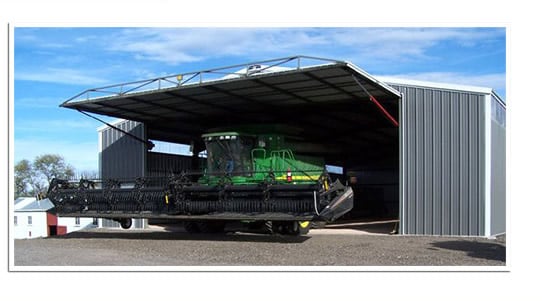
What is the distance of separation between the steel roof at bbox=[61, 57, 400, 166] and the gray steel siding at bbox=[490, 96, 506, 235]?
3.22 m

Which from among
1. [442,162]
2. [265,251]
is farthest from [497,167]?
[265,251]

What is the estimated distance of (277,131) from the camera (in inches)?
699

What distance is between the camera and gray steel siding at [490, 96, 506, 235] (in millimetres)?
16411

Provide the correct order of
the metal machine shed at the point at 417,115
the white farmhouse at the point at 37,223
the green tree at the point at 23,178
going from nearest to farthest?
1. the metal machine shed at the point at 417,115
2. the white farmhouse at the point at 37,223
3. the green tree at the point at 23,178

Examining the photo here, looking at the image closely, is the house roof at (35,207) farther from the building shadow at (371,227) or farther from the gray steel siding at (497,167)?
the gray steel siding at (497,167)

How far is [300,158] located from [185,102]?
4.45m

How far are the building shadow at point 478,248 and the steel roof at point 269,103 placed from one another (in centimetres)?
462

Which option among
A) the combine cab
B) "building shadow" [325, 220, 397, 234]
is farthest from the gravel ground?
"building shadow" [325, 220, 397, 234]

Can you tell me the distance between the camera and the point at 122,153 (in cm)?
2239

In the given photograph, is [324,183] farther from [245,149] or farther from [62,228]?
[62,228]

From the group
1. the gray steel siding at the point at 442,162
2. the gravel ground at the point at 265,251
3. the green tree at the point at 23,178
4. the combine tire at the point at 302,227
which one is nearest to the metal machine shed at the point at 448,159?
the gray steel siding at the point at 442,162

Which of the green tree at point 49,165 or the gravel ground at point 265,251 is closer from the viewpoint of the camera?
the gravel ground at point 265,251

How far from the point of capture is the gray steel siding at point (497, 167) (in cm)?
1641

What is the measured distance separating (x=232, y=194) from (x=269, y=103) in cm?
554
